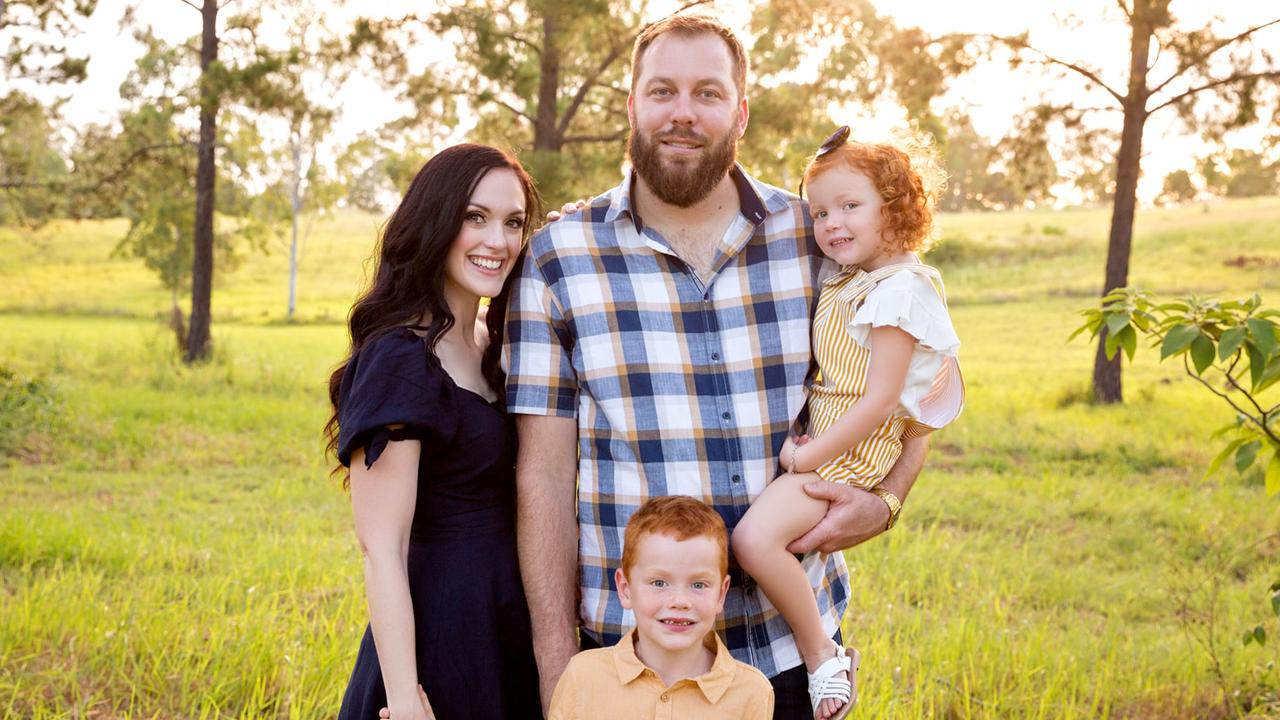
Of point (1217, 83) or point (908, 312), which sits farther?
point (1217, 83)

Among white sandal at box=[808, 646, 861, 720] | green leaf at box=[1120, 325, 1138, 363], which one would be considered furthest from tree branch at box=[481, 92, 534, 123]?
white sandal at box=[808, 646, 861, 720]

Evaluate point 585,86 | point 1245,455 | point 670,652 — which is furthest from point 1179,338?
point 585,86

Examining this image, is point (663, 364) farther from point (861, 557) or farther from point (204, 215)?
point (204, 215)

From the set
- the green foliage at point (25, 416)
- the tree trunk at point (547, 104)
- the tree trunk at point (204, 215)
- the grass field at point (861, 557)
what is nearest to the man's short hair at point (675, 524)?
the grass field at point (861, 557)

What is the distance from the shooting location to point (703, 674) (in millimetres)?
2525

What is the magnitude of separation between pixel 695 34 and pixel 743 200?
0.47 metres

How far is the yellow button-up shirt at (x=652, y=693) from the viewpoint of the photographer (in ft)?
8.08

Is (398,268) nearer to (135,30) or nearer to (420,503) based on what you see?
(420,503)

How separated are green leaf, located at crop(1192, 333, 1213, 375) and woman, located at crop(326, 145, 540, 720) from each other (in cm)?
192

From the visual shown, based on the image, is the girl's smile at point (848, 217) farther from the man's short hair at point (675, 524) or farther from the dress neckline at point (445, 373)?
the dress neckline at point (445, 373)

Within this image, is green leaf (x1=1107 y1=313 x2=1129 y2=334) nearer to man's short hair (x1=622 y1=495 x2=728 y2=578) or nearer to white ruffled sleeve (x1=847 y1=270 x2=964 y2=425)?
white ruffled sleeve (x1=847 y1=270 x2=964 y2=425)

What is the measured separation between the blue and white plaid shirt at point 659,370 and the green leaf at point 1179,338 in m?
1.03

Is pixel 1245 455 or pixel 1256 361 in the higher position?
pixel 1256 361

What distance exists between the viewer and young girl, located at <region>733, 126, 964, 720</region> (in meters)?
2.77
